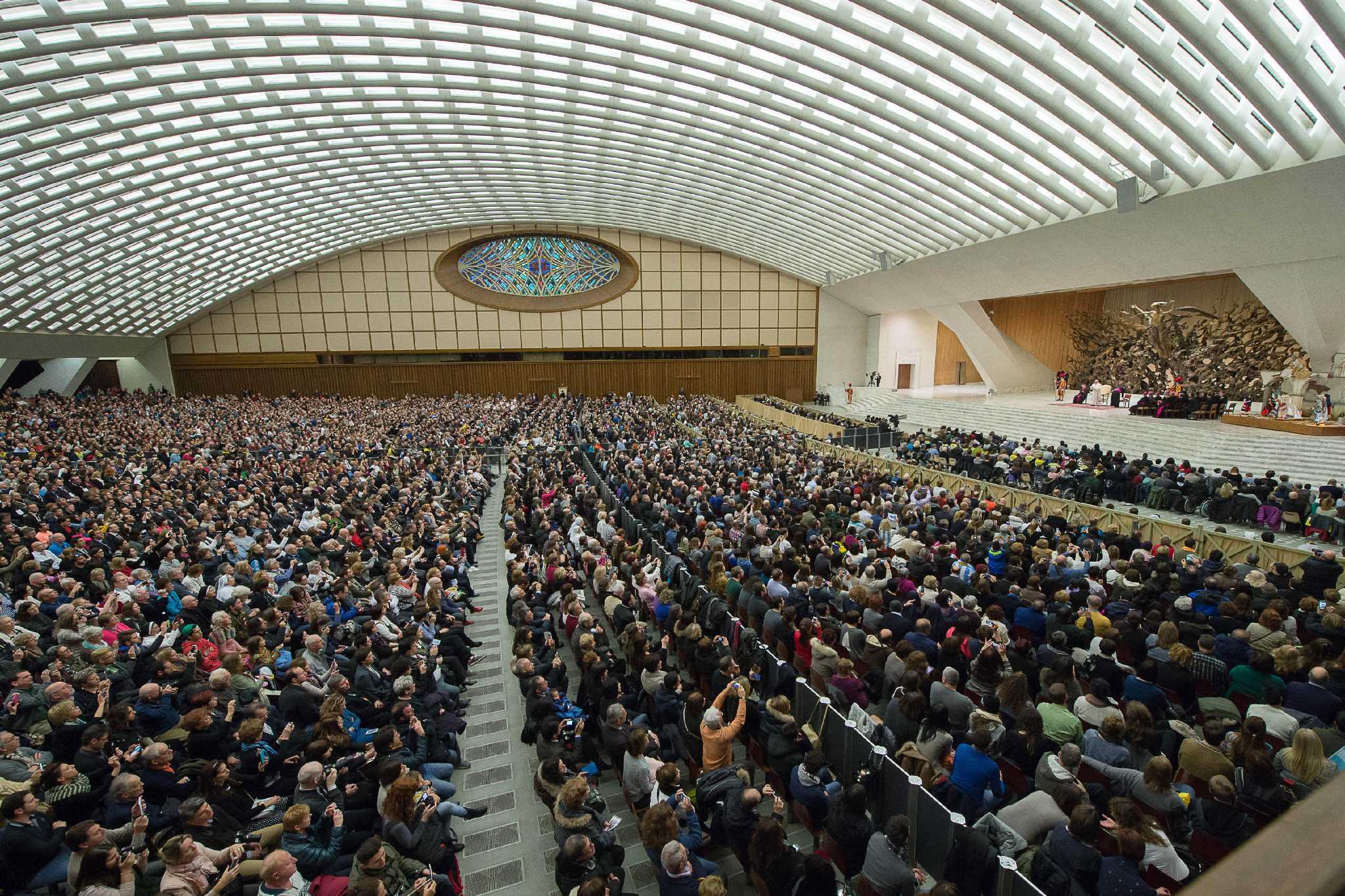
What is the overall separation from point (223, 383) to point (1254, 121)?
4570cm

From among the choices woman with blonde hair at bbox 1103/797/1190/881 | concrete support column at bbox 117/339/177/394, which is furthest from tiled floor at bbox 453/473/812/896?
concrete support column at bbox 117/339/177/394

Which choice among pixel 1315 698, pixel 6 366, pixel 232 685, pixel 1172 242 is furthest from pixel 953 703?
pixel 6 366

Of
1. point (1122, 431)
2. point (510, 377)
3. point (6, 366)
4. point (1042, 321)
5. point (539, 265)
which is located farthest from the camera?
point (510, 377)

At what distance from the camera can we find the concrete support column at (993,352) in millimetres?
28531

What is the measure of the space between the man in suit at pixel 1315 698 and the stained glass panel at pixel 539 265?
3729 centimetres

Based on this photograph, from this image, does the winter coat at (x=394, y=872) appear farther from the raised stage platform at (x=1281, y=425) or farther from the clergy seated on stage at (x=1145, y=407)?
the clergy seated on stage at (x=1145, y=407)

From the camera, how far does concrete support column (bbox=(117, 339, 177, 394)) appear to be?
36.2 meters

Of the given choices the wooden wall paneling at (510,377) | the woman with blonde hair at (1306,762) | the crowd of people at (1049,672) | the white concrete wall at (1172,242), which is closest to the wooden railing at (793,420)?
the wooden wall paneling at (510,377)

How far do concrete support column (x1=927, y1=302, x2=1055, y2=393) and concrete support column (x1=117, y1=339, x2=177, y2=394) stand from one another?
4250cm

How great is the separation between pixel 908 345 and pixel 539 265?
22948mm

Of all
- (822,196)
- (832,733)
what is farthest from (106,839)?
(822,196)

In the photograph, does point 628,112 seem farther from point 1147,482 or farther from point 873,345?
point 873,345

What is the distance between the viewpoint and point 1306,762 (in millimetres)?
4109

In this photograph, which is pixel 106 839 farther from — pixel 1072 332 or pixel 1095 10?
pixel 1072 332
